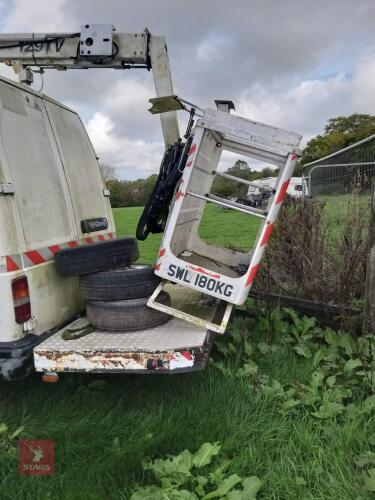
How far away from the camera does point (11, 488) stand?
2.79m

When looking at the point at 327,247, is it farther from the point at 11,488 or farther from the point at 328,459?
the point at 11,488

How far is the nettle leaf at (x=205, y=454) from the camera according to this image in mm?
2834

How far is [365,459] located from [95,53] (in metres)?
4.35

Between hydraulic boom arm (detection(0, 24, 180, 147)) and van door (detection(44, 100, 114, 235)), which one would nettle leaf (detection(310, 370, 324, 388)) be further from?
hydraulic boom arm (detection(0, 24, 180, 147))

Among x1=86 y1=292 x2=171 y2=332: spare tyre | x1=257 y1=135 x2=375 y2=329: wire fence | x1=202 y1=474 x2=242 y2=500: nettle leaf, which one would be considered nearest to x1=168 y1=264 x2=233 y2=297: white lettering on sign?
x1=86 y1=292 x2=171 y2=332: spare tyre

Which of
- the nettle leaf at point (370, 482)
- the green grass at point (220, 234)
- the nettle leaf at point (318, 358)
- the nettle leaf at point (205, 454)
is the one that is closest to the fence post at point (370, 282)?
the nettle leaf at point (318, 358)

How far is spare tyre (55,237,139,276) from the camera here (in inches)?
143

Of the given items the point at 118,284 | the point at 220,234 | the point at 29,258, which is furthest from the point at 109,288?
the point at 220,234

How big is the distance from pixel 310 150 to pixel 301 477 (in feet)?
222

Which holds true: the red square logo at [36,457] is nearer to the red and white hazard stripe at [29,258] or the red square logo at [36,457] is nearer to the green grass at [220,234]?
the red and white hazard stripe at [29,258]

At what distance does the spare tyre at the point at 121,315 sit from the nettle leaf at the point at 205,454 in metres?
1.12

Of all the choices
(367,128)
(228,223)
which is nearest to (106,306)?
(228,223)

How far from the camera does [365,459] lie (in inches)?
111

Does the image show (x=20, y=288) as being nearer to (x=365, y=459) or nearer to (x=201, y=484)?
(x=201, y=484)
